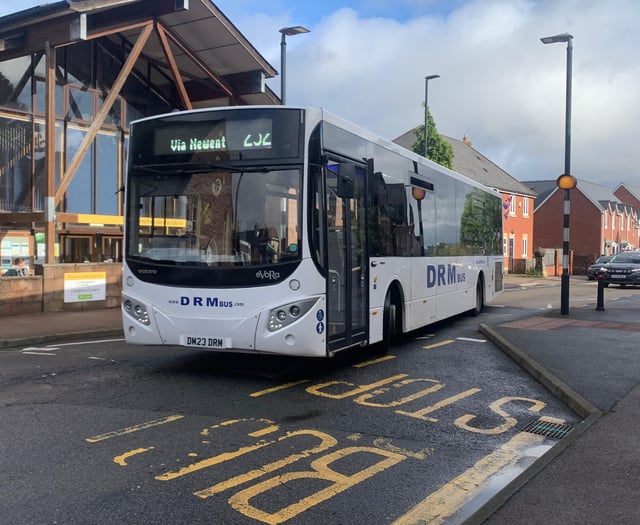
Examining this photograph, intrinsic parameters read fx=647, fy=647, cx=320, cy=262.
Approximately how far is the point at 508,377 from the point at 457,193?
20.1ft

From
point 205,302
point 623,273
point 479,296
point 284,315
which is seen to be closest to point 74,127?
point 479,296

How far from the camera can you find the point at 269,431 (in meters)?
5.82

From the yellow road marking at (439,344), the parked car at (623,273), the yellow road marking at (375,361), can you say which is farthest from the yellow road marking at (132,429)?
the parked car at (623,273)

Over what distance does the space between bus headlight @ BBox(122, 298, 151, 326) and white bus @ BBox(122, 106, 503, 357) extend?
0.01 metres

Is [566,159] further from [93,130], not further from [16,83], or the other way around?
[16,83]

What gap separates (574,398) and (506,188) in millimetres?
51116

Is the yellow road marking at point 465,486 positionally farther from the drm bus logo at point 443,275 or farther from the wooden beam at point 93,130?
the wooden beam at point 93,130

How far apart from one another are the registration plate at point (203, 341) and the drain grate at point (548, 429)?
3392 millimetres

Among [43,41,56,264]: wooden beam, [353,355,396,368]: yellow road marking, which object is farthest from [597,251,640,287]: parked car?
[43,41,56,264]: wooden beam

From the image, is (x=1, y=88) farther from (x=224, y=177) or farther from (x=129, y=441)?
(x=129, y=441)

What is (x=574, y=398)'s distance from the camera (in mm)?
6895

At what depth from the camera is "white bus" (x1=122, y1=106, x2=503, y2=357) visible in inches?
290

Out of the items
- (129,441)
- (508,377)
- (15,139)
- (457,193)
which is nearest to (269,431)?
(129,441)

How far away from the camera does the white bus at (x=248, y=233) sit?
24.2ft
